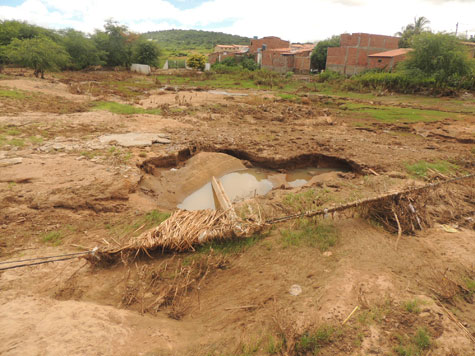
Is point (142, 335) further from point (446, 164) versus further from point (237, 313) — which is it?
point (446, 164)

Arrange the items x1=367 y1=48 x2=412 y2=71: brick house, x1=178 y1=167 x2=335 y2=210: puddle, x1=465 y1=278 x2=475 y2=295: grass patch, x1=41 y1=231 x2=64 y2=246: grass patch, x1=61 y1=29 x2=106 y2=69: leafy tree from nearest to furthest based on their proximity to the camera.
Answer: x1=465 y1=278 x2=475 y2=295: grass patch, x1=41 y1=231 x2=64 y2=246: grass patch, x1=178 y1=167 x2=335 y2=210: puddle, x1=367 y1=48 x2=412 y2=71: brick house, x1=61 y1=29 x2=106 y2=69: leafy tree

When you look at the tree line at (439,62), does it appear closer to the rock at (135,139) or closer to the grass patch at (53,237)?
the rock at (135,139)

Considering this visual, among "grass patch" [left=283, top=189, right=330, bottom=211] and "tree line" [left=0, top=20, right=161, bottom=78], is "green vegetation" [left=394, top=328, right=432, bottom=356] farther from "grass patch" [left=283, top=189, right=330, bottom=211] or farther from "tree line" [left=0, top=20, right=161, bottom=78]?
"tree line" [left=0, top=20, right=161, bottom=78]

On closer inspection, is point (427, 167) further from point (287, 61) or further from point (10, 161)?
point (287, 61)

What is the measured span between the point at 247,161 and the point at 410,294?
6.27 meters

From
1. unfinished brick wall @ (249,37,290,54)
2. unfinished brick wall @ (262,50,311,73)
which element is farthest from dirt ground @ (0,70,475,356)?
unfinished brick wall @ (249,37,290,54)

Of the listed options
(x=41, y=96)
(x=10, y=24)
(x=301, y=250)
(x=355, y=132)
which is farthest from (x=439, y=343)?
(x=10, y=24)

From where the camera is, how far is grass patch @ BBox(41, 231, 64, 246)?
4379 mm

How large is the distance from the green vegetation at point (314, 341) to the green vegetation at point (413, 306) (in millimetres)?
849

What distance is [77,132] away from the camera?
9.38 m

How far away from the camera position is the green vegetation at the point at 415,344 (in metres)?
2.46

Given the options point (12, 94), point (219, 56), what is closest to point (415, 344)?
point (12, 94)

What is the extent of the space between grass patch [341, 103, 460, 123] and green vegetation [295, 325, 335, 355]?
41.5ft

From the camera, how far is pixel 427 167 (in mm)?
7363
